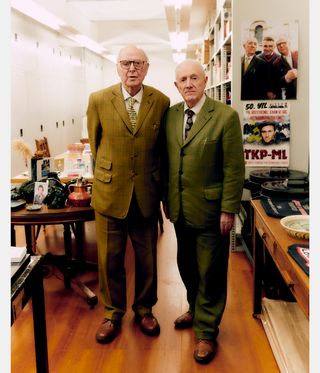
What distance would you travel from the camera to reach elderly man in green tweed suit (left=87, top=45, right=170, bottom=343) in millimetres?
2436

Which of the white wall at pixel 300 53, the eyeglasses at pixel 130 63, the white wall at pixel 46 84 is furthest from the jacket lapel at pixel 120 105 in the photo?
the white wall at pixel 46 84

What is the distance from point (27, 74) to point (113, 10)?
2.96 m

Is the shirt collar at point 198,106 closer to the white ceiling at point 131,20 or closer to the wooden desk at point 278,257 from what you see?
the wooden desk at point 278,257

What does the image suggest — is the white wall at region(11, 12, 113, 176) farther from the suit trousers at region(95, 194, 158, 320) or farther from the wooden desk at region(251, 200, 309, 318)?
the wooden desk at region(251, 200, 309, 318)

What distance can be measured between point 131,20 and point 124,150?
7941 millimetres

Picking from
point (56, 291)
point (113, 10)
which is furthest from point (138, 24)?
point (56, 291)

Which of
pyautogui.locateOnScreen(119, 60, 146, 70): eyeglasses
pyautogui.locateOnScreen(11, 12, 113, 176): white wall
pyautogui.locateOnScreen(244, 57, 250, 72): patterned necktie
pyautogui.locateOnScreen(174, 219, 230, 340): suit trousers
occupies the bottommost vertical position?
pyautogui.locateOnScreen(174, 219, 230, 340): suit trousers

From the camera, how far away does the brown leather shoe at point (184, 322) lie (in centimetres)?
270

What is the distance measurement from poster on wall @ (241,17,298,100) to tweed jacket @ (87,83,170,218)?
4.51 feet

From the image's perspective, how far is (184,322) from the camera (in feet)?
8.86

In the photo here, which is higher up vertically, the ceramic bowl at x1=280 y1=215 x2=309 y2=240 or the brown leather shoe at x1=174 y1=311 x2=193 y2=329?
the ceramic bowl at x1=280 y1=215 x2=309 y2=240

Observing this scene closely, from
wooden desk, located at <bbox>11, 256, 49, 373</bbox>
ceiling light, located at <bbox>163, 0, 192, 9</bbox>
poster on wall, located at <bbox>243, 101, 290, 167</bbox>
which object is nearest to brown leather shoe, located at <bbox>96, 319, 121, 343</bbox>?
wooden desk, located at <bbox>11, 256, 49, 373</bbox>

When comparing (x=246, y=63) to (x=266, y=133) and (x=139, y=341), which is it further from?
(x=139, y=341)
